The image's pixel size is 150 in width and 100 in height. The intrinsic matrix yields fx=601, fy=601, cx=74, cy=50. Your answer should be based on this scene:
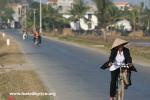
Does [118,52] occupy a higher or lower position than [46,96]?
higher

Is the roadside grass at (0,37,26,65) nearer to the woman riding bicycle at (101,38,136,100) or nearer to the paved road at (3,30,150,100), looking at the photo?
the paved road at (3,30,150,100)

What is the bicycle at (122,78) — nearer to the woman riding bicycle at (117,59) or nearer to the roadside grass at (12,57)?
the woman riding bicycle at (117,59)

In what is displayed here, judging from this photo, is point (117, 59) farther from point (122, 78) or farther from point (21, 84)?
point (21, 84)

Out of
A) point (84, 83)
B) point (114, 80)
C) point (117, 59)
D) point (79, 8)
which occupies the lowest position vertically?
point (79, 8)

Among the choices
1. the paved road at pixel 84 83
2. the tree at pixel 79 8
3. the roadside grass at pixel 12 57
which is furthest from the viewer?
the tree at pixel 79 8

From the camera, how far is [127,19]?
402ft

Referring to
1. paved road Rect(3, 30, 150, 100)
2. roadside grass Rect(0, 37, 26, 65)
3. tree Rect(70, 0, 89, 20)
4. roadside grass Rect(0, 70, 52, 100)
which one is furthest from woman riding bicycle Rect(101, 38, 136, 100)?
tree Rect(70, 0, 89, 20)

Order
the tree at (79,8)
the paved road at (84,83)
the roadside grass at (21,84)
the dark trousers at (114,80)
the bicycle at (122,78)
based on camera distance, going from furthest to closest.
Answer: the tree at (79,8) < the paved road at (84,83) < the roadside grass at (21,84) < the dark trousers at (114,80) < the bicycle at (122,78)

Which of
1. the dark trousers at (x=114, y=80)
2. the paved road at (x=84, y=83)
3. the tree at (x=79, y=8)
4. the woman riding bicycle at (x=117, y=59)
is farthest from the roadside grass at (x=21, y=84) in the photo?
the tree at (x=79, y=8)

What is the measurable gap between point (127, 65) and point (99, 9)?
77138mm

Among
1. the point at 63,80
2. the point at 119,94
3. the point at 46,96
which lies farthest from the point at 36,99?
the point at 63,80

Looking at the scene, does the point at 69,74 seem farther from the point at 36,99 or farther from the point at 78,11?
the point at 78,11

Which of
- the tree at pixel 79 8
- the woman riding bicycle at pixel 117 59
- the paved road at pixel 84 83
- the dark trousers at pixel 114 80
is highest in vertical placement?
the woman riding bicycle at pixel 117 59

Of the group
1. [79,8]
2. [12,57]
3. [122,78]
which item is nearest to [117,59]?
[122,78]
